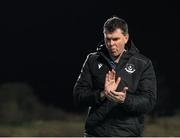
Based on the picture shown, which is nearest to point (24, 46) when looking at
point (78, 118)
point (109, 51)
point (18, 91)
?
point (18, 91)

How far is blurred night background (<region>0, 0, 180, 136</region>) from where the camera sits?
12508 mm

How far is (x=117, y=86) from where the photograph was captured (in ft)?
12.0

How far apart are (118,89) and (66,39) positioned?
9194mm

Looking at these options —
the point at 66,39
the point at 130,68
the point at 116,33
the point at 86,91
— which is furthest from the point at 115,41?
the point at 66,39

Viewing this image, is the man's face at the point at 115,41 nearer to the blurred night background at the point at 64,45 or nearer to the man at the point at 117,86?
the man at the point at 117,86

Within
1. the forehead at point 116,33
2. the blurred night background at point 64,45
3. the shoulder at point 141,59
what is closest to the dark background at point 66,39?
the blurred night background at point 64,45

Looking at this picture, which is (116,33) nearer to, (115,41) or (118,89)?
(115,41)

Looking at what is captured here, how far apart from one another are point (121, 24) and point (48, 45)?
9201 mm

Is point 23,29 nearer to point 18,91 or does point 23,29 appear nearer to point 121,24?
point 18,91

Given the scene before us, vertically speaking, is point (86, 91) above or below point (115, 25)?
below

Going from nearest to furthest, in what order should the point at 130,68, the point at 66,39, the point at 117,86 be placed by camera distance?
the point at 117,86, the point at 130,68, the point at 66,39

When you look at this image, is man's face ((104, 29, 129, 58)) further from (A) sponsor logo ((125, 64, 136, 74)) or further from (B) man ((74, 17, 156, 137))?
(A) sponsor logo ((125, 64, 136, 74))

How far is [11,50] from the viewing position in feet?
41.8

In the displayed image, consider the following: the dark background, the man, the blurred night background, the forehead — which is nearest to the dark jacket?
the man
